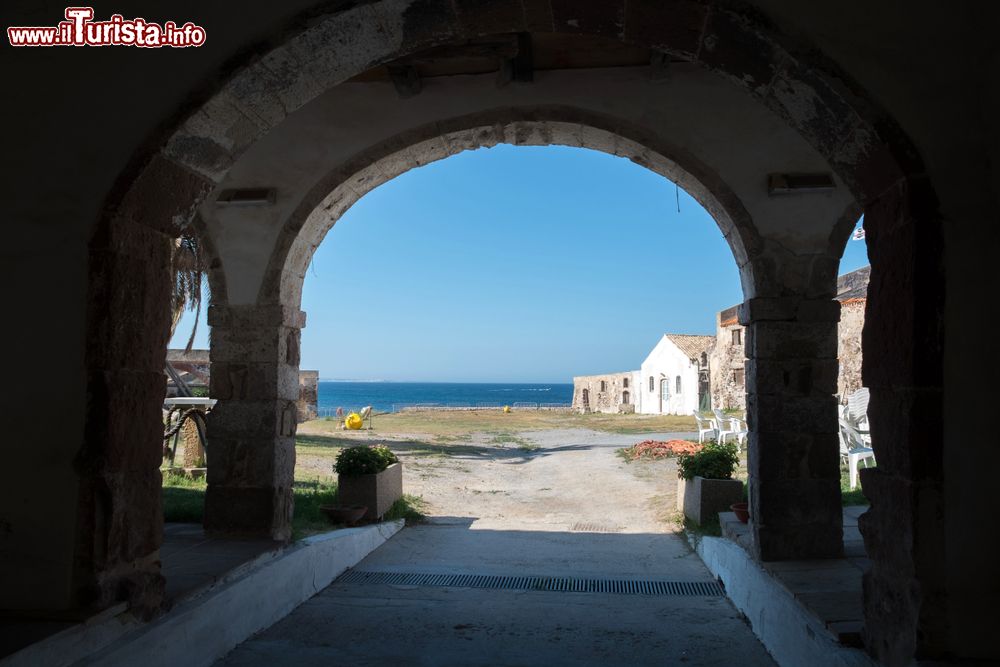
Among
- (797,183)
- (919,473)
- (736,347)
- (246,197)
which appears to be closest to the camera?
(919,473)

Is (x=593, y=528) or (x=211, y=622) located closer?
(x=211, y=622)

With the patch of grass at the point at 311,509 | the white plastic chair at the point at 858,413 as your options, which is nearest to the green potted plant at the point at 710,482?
the white plastic chair at the point at 858,413

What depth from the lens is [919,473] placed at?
2.12m

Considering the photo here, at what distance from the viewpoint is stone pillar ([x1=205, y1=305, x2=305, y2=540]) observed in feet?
15.1

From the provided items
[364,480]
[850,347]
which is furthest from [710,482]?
[850,347]

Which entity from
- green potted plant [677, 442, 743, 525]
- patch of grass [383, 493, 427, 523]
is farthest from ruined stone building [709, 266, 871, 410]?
patch of grass [383, 493, 427, 523]

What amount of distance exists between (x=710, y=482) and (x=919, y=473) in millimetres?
4246

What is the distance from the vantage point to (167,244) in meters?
2.86

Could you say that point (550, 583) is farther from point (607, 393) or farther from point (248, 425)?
point (607, 393)

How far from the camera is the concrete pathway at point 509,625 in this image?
3312 mm

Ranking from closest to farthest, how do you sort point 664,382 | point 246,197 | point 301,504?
point 246,197
point 301,504
point 664,382

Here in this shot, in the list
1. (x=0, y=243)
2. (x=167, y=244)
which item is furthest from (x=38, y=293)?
(x=167, y=244)

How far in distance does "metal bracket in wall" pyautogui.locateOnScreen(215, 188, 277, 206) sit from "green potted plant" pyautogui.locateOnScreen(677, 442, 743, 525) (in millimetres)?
4357
